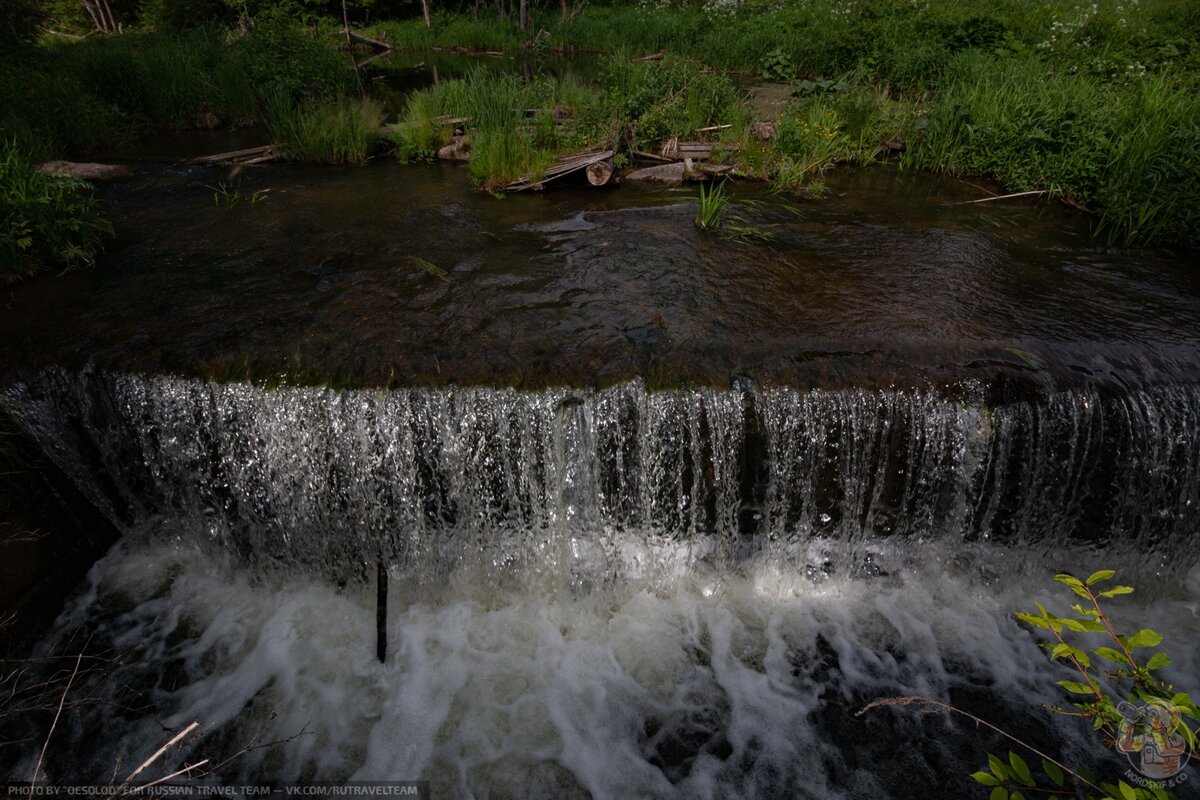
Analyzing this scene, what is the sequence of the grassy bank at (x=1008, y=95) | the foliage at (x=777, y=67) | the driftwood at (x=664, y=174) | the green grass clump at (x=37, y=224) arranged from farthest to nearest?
the foliage at (x=777, y=67), the driftwood at (x=664, y=174), the grassy bank at (x=1008, y=95), the green grass clump at (x=37, y=224)

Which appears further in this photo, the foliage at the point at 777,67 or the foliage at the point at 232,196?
the foliage at the point at 777,67

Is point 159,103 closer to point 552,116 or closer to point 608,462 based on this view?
point 552,116

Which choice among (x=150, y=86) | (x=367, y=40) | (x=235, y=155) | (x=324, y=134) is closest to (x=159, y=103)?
(x=150, y=86)

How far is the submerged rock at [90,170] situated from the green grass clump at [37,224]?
206 cm

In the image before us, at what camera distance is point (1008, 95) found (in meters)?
7.60

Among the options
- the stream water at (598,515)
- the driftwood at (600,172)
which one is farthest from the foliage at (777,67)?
the stream water at (598,515)

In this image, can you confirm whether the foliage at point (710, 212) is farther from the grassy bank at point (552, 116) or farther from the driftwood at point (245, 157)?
the driftwood at point (245, 157)

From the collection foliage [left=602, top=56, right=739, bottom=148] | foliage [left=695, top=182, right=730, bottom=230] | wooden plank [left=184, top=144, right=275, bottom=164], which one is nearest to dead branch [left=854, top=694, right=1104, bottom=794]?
foliage [left=695, top=182, right=730, bottom=230]

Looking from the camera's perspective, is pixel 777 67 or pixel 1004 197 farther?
pixel 777 67

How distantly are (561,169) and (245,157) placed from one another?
13.9 ft

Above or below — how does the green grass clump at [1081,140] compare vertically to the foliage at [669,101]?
below

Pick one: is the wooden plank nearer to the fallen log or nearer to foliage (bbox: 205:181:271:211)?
foliage (bbox: 205:181:271:211)

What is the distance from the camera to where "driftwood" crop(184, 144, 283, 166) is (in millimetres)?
8023

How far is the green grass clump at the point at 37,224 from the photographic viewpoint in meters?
4.66
